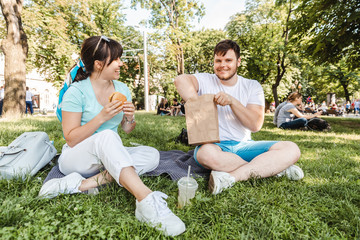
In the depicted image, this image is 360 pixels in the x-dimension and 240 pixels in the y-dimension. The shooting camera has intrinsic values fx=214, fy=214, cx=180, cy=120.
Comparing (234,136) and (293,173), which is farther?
(234,136)

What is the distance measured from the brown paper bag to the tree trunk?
8.15m

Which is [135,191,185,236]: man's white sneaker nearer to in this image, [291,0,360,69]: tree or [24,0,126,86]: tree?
[291,0,360,69]: tree

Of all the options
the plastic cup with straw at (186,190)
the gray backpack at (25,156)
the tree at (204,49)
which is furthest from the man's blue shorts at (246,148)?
the tree at (204,49)

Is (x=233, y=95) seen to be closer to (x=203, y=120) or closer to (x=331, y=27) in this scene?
(x=203, y=120)

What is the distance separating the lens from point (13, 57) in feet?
24.8

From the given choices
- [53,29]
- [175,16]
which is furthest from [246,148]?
[175,16]

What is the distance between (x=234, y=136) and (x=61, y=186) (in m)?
1.80

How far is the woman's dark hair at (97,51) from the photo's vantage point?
1982 millimetres

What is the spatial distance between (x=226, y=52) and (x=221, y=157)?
1167 millimetres

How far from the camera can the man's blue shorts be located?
2.31 meters

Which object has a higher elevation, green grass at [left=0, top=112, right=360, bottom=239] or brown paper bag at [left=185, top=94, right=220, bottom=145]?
brown paper bag at [left=185, top=94, right=220, bottom=145]

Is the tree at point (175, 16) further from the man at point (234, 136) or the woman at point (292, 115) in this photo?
the man at point (234, 136)

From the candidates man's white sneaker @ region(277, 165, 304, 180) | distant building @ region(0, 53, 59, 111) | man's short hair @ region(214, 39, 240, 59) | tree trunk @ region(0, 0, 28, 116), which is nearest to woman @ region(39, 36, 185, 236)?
man's short hair @ region(214, 39, 240, 59)

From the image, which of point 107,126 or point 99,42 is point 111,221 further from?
point 99,42
